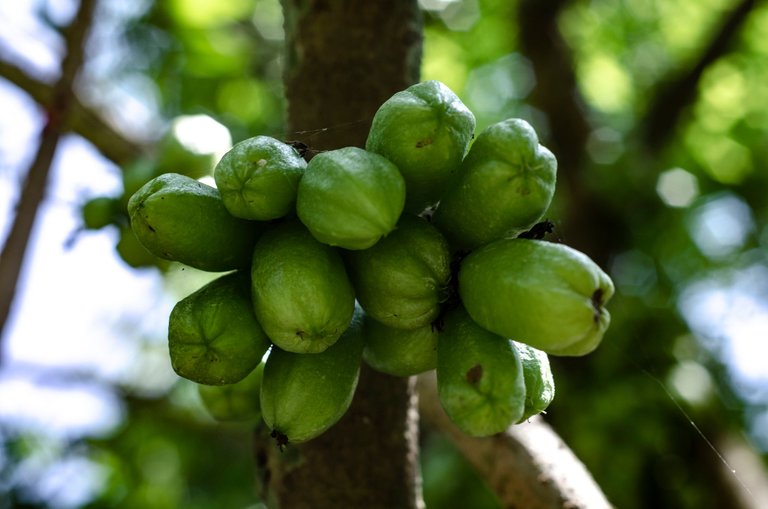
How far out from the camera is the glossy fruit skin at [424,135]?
81.3 inches

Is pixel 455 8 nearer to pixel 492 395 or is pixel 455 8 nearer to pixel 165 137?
pixel 165 137

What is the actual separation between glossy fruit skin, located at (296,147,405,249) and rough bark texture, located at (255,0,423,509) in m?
1.00

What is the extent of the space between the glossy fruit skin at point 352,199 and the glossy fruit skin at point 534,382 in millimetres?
526

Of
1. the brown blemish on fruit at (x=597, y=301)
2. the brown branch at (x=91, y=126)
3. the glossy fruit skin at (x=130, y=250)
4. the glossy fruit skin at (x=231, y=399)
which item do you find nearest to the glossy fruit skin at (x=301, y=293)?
the brown blemish on fruit at (x=597, y=301)

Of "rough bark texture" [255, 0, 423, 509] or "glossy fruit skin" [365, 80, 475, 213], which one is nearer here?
"glossy fruit skin" [365, 80, 475, 213]

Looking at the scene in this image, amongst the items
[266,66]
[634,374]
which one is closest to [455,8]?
[266,66]

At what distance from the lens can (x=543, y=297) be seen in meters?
1.85

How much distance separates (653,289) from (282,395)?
15.0ft

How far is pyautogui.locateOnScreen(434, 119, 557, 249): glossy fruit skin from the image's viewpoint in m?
2.02

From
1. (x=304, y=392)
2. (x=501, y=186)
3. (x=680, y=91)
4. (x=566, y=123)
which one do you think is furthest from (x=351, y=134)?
(x=680, y=91)

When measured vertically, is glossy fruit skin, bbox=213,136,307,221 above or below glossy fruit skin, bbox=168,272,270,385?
above

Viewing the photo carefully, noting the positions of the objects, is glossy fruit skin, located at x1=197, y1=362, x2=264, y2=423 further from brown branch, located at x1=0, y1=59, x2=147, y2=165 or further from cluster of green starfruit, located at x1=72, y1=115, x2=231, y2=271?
brown branch, located at x1=0, y1=59, x2=147, y2=165

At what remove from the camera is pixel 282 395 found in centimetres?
212

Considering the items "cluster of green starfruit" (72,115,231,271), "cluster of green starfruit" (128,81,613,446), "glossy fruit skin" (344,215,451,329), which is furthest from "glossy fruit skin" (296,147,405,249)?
"cluster of green starfruit" (72,115,231,271)
